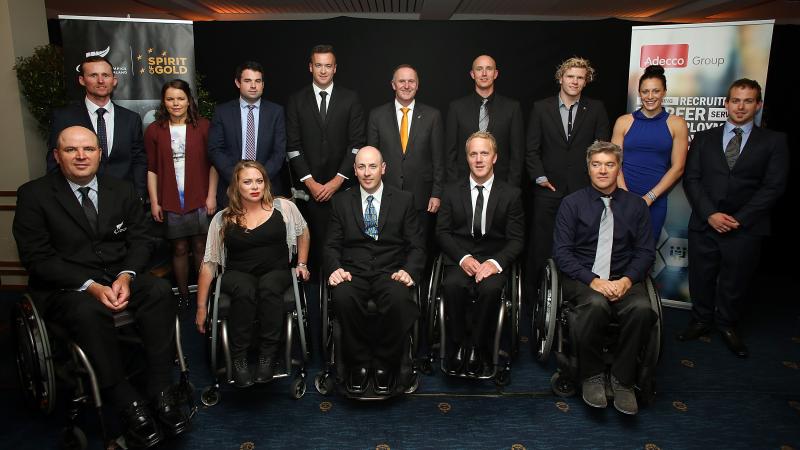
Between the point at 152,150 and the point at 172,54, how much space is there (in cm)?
91

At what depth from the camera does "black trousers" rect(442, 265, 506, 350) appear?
302 centimetres

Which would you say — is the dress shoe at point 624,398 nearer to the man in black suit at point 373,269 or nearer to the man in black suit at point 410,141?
the man in black suit at point 373,269

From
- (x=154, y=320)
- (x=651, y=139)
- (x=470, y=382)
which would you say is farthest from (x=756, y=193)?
(x=154, y=320)

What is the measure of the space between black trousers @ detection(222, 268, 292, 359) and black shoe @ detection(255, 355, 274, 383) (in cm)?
3

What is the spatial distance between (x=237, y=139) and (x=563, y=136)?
92.1 inches

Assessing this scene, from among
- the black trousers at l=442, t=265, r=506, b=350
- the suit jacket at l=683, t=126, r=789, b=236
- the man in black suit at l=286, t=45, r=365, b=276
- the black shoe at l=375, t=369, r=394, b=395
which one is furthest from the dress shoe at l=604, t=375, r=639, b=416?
the man in black suit at l=286, t=45, r=365, b=276

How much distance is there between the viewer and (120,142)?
3.75 meters

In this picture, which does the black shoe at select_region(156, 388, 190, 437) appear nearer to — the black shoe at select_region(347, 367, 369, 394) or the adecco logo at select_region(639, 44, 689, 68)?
the black shoe at select_region(347, 367, 369, 394)

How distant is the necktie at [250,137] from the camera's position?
12.7ft

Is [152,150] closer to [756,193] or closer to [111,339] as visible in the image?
[111,339]

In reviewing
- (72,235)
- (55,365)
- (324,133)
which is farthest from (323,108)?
(55,365)

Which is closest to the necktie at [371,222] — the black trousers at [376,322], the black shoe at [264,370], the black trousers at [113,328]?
the black trousers at [376,322]

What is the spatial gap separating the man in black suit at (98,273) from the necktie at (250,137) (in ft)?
3.61

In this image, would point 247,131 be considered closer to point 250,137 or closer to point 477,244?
point 250,137
